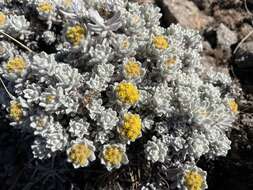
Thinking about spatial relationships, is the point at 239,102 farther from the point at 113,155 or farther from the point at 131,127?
the point at 113,155

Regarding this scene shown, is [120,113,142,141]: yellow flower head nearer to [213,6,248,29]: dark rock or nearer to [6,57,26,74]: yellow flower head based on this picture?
[6,57,26,74]: yellow flower head

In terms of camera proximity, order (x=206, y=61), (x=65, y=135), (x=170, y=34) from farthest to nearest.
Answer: (x=206, y=61) → (x=170, y=34) → (x=65, y=135)

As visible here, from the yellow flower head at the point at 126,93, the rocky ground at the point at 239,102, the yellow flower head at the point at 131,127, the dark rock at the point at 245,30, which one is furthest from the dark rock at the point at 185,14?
the yellow flower head at the point at 131,127

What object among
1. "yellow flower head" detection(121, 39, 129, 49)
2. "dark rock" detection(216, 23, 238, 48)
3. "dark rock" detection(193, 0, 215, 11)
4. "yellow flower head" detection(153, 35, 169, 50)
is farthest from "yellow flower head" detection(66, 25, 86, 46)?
"dark rock" detection(193, 0, 215, 11)

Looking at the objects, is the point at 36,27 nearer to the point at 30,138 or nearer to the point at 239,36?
the point at 30,138

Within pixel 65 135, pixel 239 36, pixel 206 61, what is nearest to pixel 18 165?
pixel 65 135
